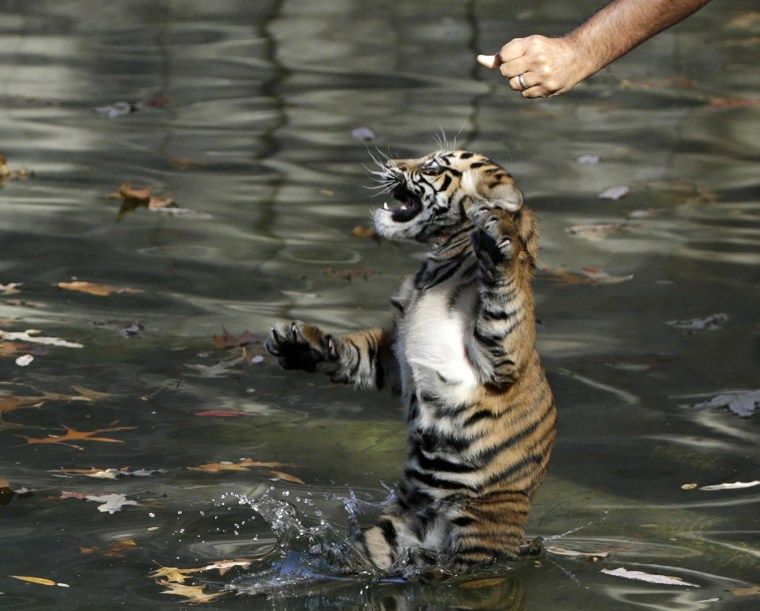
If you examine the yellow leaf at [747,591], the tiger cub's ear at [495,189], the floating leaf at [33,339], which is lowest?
the floating leaf at [33,339]

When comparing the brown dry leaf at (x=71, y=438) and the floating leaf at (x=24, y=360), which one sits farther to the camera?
the floating leaf at (x=24, y=360)

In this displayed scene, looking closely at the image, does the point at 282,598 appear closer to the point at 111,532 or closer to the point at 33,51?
the point at 111,532

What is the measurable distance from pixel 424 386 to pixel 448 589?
0.67 m

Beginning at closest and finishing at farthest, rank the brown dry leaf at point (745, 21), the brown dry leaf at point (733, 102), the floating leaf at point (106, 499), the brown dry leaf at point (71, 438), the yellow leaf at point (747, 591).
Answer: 1. the yellow leaf at point (747, 591)
2. the floating leaf at point (106, 499)
3. the brown dry leaf at point (71, 438)
4. the brown dry leaf at point (733, 102)
5. the brown dry leaf at point (745, 21)

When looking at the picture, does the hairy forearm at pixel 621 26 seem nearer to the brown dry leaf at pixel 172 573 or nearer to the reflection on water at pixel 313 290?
the reflection on water at pixel 313 290

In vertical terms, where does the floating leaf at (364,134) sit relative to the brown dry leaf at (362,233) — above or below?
above

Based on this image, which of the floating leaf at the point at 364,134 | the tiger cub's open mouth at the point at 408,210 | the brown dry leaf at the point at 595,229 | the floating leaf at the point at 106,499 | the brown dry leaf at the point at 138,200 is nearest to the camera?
the tiger cub's open mouth at the point at 408,210

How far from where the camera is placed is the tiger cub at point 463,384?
202 inches

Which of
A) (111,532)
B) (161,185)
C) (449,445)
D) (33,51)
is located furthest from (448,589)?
(33,51)

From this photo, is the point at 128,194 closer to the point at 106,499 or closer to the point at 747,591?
the point at 106,499

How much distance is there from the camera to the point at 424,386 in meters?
5.25

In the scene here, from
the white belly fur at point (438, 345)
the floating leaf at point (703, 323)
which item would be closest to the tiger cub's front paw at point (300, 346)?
the white belly fur at point (438, 345)

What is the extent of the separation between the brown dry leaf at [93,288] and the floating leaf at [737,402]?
10.8 ft

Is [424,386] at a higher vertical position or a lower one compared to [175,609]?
higher
